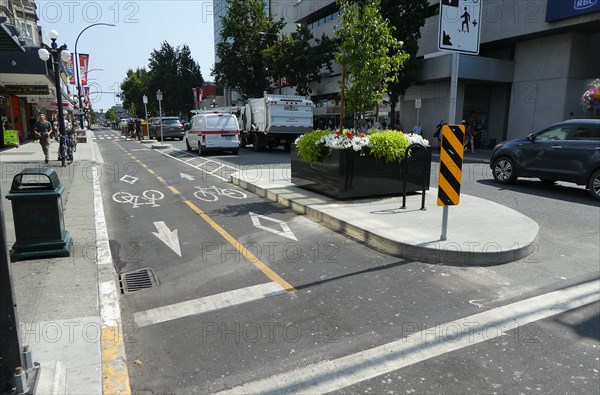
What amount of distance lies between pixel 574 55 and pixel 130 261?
25558 mm

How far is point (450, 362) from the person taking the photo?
336 cm

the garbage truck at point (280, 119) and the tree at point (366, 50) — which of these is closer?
the tree at point (366, 50)

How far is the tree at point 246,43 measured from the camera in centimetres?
3969

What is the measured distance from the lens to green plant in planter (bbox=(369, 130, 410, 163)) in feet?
28.9

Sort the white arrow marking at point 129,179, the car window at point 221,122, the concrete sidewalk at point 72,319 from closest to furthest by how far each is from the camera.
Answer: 1. the concrete sidewalk at point 72,319
2. the white arrow marking at point 129,179
3. the car window at point 221,122

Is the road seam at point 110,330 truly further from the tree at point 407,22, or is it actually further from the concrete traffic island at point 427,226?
the tree at point 407,22

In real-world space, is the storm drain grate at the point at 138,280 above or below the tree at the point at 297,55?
below

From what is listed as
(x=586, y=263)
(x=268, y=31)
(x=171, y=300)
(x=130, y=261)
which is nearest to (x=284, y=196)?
(x=130, y=261)

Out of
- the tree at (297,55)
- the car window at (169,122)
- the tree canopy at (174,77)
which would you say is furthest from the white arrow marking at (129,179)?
the tree canopy at (174,77)

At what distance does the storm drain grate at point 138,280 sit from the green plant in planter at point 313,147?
4.91 m

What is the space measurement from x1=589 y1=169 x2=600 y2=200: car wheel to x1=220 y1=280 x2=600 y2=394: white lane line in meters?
6.09

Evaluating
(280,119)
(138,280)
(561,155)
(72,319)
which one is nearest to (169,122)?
(280,119)

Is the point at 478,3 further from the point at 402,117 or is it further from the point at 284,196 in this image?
the point at 402,117

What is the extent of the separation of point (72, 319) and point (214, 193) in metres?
7.07
